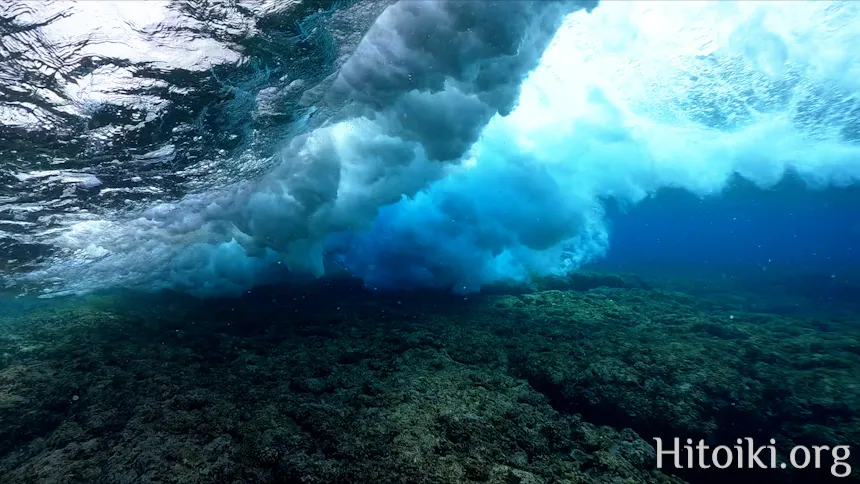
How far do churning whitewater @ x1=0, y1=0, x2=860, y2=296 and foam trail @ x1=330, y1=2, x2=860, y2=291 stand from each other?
0.14 meters

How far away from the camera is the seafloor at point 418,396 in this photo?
16.5 ft

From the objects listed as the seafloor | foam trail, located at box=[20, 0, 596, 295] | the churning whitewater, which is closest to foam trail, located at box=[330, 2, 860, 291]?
the churning whitewater

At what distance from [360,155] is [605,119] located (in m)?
22.1

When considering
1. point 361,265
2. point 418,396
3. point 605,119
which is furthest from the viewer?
point 605,119

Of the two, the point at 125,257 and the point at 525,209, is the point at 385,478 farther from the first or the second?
the point at 125,257

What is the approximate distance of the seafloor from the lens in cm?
504

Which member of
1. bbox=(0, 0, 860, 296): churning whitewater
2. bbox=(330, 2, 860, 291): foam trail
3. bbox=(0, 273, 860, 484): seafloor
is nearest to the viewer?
bbox=(0, 273, 860, 484): seafloor

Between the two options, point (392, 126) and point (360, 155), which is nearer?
point (392, 126)

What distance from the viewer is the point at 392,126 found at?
43.3ft

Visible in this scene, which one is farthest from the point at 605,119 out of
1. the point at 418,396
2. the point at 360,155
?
the point at 418,396

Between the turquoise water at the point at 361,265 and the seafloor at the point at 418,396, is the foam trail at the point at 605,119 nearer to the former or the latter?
the turquoise water at the point at 361,265

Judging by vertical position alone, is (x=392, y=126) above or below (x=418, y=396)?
above

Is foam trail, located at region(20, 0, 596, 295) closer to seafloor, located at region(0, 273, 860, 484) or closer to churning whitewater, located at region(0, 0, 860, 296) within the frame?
churning whitewater, located at region(0, 0, 860, 296)

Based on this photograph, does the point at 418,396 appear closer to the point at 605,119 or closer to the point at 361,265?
the point at 361,265
